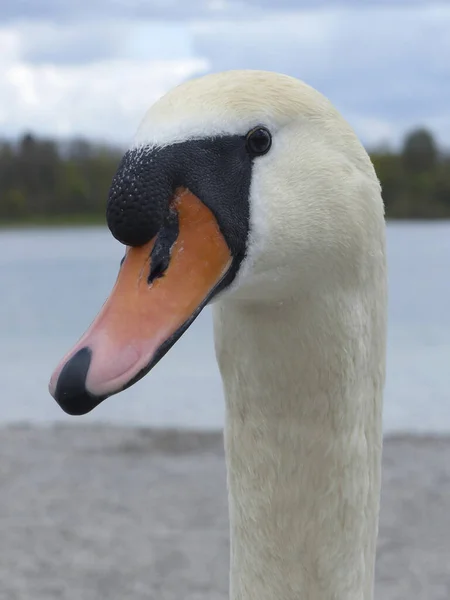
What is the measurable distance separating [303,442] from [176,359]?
1269 centimetres

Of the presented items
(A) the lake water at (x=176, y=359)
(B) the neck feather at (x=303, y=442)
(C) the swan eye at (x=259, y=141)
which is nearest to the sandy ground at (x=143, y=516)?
(A) the lake water at (x=176, y=359)

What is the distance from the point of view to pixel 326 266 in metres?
1.80

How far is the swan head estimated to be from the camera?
1532mm

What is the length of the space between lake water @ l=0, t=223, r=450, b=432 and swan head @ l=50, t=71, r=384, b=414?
319 inches

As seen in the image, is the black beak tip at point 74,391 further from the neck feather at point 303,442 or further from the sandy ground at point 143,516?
the sandy ground at point 143,516

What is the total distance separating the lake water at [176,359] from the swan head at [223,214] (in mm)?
8110

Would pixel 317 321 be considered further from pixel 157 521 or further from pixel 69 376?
pixel 157 521

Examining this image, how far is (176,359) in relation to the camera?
48.0 feet

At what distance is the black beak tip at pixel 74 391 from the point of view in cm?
143

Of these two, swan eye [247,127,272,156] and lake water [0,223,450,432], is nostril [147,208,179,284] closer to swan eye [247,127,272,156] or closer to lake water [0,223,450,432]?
swan eye [247,127,272,156]

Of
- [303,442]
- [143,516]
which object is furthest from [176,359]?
[303,442]

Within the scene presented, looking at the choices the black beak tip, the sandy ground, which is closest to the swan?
the black beak tip

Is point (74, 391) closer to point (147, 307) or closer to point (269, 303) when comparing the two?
point (147, 307)

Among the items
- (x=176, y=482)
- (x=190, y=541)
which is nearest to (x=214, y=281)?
(x=190, y=541)
